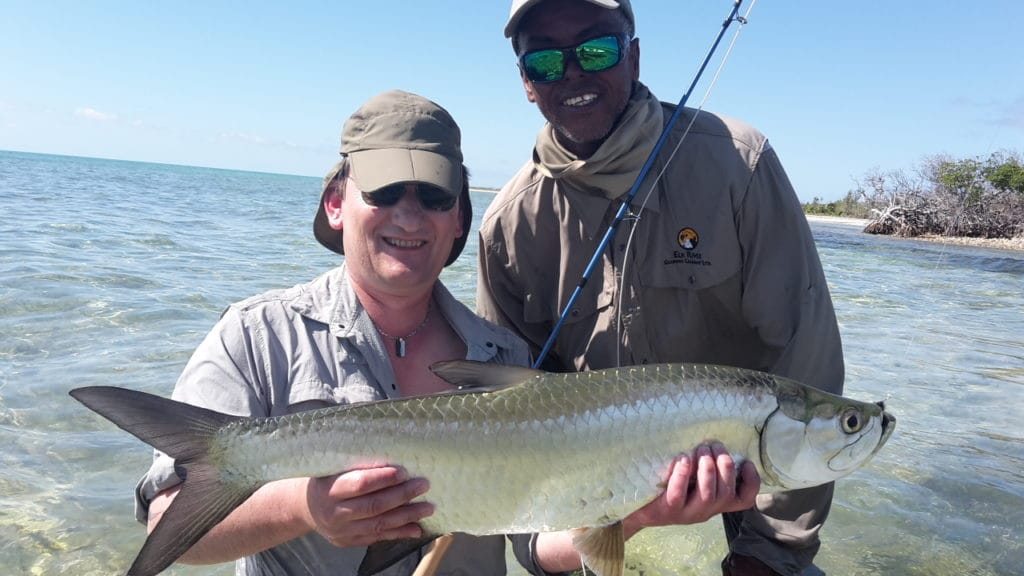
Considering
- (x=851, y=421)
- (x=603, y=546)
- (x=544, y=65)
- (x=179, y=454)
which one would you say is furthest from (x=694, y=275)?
(x=179, y=454)

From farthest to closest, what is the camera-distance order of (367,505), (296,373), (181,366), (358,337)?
1. (181,366)
2. (358,337)
3. (296,373)
4. (367,505)

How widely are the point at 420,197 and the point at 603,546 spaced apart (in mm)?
1447

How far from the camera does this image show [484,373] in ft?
8.51

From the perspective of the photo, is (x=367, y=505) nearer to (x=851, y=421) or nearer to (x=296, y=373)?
(x=296, y=373)

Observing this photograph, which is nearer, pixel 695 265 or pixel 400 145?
pixel 400 145

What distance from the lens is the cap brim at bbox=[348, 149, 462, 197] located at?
2.85m

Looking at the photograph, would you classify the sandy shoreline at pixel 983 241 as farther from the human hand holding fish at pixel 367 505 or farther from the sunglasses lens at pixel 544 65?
the human hand holding fish at pixel 367 505

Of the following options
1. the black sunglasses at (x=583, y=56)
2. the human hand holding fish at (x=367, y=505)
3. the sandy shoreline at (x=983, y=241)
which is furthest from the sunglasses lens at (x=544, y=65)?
the sandy shoreline at (x=983, y=241)

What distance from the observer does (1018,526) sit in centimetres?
507

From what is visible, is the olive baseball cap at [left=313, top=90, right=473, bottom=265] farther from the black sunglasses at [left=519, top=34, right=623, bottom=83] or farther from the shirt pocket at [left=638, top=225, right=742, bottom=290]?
the shirt pocket at [left=638, top=225, right=742, bottom=290]

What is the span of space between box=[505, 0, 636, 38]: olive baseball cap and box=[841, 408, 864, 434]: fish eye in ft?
6.89

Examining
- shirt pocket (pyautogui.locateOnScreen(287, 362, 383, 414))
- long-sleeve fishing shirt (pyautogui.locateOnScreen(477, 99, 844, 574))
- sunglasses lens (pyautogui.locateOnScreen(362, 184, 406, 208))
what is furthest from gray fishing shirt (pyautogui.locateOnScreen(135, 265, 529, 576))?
long-sleeve fishing shirt (pyautogui.locateOnScreen(477, 99, 844, 574))

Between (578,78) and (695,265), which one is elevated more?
(578,78)

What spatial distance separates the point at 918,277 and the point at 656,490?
71.3 ft
